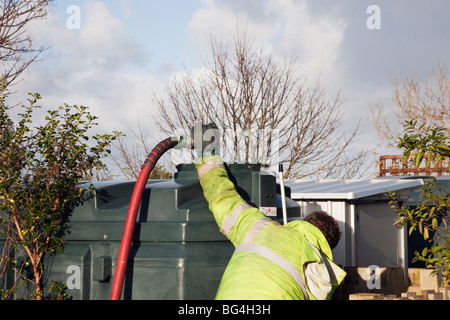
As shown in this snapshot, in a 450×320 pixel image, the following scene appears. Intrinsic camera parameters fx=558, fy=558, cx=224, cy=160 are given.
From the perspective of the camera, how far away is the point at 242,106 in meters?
14.6

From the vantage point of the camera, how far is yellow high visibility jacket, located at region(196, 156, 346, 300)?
2629mm

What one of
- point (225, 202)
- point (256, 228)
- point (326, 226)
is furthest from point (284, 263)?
point (225, 202)

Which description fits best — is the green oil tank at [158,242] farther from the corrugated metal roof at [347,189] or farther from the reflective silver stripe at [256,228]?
the corrugated metal roof at [347,189]

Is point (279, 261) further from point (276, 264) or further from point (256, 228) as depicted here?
point (256, 228)

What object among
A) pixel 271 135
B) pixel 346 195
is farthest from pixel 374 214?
pixel 271 135

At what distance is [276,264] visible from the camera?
2736 mm

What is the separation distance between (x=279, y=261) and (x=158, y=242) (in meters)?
1.54

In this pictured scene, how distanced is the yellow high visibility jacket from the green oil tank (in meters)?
0.80

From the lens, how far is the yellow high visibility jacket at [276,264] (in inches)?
104

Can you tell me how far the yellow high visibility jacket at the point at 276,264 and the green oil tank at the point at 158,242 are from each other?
0.80 metres

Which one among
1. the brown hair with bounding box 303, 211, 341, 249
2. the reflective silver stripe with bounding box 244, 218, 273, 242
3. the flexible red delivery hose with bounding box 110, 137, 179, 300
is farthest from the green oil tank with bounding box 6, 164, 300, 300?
the reflective silver stripe with bounding box 244, 218, 273, 242
